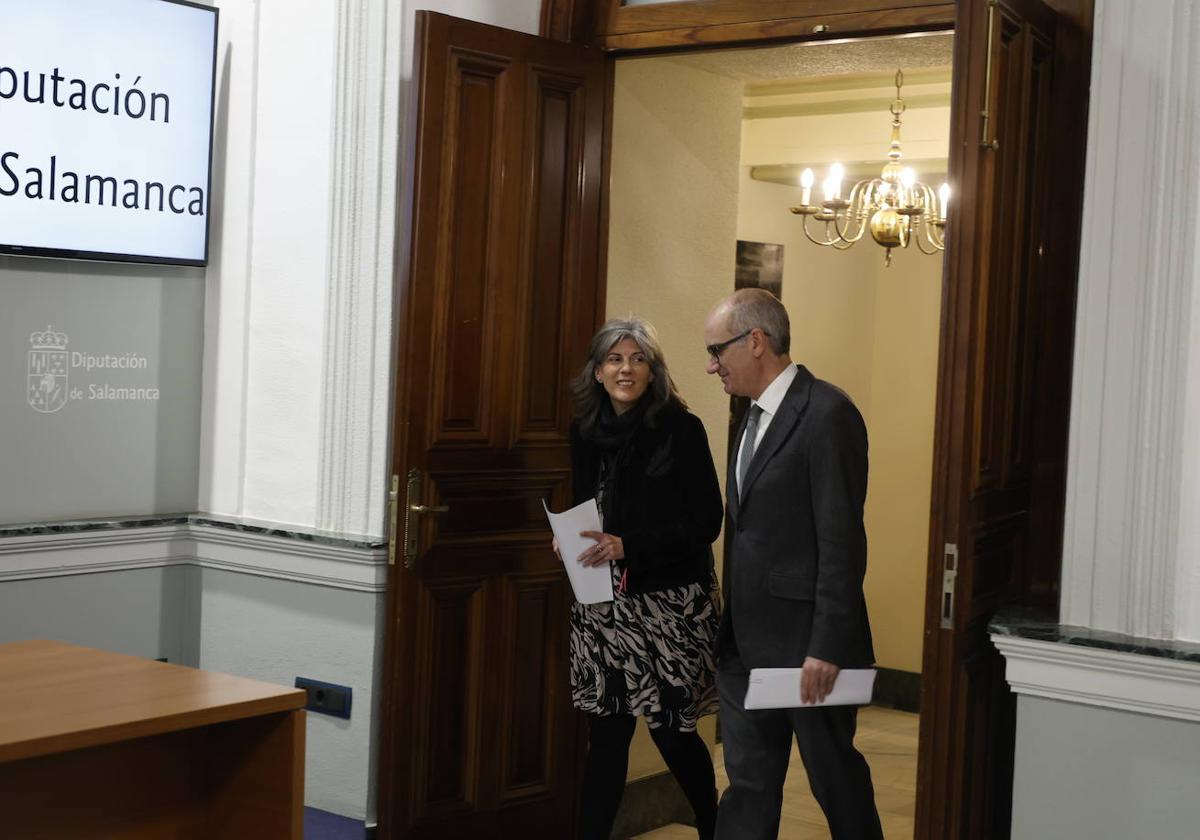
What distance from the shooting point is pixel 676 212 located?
5.16 meters

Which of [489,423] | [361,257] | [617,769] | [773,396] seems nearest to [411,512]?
[489,423]

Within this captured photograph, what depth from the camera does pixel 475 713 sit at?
4328mm

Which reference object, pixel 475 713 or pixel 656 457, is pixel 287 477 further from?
pixel 656 457

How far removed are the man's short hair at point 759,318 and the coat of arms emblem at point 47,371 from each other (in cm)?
215

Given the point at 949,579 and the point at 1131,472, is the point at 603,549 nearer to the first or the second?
the point at 949,579

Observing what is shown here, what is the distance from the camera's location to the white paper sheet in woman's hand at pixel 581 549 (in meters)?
3.89

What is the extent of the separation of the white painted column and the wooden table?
5.75ft

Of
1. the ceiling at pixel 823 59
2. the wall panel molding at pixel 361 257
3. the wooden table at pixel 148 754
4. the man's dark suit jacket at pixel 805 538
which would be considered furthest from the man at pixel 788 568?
the ceiling at pixel 823 59

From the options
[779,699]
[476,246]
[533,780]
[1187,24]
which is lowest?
[533,780]

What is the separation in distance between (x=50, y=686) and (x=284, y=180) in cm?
213

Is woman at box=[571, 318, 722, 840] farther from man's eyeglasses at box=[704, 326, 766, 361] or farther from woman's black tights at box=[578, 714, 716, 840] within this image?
man's eyeglasses at box=[704, 326, 766, 361]

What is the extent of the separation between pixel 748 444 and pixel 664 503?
1.48 ft

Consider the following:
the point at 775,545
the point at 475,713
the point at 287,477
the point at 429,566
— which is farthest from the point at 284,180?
the point at 775,545

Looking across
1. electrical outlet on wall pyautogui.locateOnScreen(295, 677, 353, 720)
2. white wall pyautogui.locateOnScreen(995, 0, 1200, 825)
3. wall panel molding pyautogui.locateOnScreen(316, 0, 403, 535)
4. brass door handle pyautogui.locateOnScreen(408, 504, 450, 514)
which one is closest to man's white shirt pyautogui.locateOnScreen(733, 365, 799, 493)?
white wall pyautogui.locateOnScreen(995, 0, 1200, 825)
